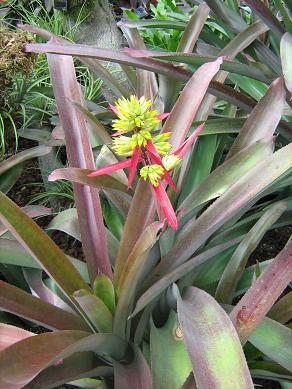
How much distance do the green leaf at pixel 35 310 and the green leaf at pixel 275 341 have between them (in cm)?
35

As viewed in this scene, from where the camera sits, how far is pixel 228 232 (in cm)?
120

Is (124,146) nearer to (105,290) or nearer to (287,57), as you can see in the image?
(105,290)

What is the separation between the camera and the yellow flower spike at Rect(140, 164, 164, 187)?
2.21 ft

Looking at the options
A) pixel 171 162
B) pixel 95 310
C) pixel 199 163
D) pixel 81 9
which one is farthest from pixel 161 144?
pixel 81 9

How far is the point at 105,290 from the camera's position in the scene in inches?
36.1

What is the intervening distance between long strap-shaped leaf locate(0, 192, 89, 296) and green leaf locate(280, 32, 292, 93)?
0.60 metres

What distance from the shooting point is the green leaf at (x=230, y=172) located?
3.11 feet

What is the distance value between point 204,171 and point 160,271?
0.36 metres

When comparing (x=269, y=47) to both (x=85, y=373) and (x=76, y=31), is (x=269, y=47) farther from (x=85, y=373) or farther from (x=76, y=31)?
(x=85, y=373)

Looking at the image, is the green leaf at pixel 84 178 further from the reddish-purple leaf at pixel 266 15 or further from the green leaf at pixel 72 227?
the reddish-purple leaf at pixel 266 15

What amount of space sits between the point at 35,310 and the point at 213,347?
34 cm

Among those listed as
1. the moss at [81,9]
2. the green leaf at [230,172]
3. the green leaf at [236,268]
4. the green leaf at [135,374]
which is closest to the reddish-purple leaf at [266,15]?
the green leaf at [230,172]

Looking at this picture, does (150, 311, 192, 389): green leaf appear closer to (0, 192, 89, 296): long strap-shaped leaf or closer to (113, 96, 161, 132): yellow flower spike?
(0, 192, 89, 296): long strap-shaped leaf

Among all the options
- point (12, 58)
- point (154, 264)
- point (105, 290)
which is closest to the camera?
point (105, 290)
